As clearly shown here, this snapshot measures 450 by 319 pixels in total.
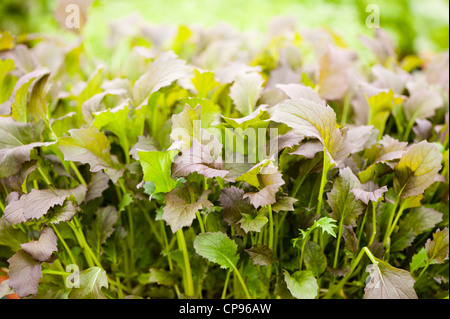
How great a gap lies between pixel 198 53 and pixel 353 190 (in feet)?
2.82

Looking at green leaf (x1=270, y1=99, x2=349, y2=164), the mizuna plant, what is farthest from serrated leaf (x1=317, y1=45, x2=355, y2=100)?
green leaf (x1=270, y1=99, x2=349, y2=164)

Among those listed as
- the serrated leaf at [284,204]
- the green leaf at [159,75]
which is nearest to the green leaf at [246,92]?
the green leaf at [159,75]

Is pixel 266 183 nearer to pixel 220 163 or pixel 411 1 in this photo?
pixel 220 163

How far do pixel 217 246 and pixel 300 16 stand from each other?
1.84 metres

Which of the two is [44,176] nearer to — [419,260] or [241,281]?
[241,281]

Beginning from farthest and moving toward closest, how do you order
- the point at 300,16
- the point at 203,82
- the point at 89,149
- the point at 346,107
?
1. the point at 300,16
2. the point at 346,107
3. the point at 203,82
4. the point at 89,149

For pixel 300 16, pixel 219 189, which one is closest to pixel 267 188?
pixel 219 189

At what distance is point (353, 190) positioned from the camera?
2.37ft

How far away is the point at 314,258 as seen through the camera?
0.79m

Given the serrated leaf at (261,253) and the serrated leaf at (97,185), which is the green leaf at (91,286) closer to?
the serrated leaf at (97,185)

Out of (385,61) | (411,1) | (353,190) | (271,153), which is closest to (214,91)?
(271,153)

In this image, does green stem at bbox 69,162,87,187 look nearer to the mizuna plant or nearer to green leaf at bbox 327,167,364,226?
the mizuna plant

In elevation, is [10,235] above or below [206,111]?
below

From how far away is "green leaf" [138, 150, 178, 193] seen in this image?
691mm
